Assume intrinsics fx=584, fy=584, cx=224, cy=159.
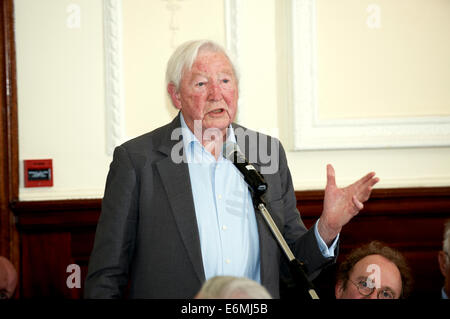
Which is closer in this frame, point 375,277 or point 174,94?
point 174,94

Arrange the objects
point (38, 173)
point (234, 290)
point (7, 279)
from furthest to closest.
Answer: point (38, 173), point (7, 279), point (234, 290)

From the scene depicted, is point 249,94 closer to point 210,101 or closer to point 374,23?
point 374,23

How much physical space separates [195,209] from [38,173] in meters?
1.60

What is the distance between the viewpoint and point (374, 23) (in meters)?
3.46

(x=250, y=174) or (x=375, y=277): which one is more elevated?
(x=250, y=174)

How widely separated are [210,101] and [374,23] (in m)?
1.77

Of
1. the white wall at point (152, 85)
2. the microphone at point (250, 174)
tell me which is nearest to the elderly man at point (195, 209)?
the microphone at point (250, 174)

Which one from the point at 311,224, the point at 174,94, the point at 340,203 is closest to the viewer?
the point at 340,203

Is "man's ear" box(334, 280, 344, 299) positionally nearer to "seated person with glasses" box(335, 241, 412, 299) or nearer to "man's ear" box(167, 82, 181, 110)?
"seated person with glasses" box(335, 241, 412, 299)

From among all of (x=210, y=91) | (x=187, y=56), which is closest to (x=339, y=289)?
(x=210, y=91)

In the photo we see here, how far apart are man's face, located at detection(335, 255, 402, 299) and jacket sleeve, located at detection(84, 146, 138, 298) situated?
3.45ft

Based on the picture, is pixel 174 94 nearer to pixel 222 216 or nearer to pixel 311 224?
pixel 222 216

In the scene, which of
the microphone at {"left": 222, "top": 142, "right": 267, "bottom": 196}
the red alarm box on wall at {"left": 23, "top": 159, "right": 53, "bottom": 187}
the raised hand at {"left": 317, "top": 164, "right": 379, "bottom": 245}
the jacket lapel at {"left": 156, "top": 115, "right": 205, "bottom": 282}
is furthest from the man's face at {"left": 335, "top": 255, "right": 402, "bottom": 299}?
the red alarm box on wall at {"left": 23, "top": 159, "right": 53, "bottom": 187}

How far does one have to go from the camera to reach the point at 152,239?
1.97 m
